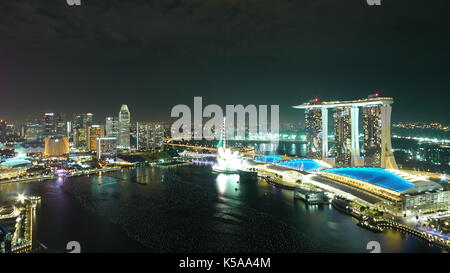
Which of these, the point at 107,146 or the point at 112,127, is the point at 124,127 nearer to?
the point at 112,127

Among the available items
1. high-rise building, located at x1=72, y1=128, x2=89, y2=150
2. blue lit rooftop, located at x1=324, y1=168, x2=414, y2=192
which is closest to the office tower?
high-rise building, located at x1=72, y1=128, x2=89, y2=150

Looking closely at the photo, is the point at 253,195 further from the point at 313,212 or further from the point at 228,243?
the point at 228,243

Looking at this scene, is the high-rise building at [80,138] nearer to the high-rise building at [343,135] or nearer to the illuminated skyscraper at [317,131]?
the illuminated skyscraper at [317,131]

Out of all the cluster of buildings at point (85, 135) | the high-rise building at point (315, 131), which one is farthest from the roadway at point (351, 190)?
the cluster of buildings at point (85, 135)

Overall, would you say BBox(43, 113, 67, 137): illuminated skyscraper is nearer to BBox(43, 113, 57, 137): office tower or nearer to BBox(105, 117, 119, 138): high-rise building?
BBox(43, 113, 57, 137): office tower

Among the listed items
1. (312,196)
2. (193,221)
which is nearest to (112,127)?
(193,221)
